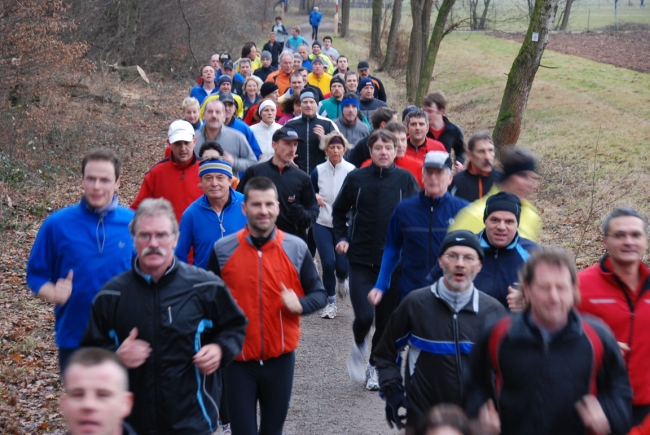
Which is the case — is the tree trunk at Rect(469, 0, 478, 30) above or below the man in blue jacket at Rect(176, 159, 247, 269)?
above

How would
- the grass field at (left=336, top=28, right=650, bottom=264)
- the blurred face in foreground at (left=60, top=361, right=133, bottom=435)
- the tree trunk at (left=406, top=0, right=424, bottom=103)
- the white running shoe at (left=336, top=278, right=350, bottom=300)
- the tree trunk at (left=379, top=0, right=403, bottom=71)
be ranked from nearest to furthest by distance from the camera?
the blurred face in foreground at (left=60, top=361, right=133, bottom=435) < the white running shoe at (left=336, top=278, right=350, bottom=300) < the grass field at (left=336, top=28, right=650, bottom=264) < the tree trunk at (left=406, top=0, right=424, bottom=103) < the tree trunk at (left=379, top=0, right=403, bottom=71)

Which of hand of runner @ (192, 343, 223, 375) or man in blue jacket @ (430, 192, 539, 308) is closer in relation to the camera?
hand of runner @ (192, 343, 223, 375)

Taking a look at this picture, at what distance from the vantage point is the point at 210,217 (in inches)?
260

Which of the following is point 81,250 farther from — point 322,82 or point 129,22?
point 129,22

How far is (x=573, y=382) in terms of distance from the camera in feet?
12.6

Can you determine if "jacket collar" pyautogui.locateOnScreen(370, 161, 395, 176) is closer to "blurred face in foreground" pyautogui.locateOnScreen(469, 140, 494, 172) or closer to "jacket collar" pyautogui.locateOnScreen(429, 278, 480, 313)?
"blurred face in foreground" pyautogui.locateOnScreen(469, 140, 494, 172)

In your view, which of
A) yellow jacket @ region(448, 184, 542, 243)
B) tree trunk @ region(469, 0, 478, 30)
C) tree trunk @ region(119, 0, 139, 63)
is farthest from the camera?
tree trunk @ region(119, 0, 139, 63)

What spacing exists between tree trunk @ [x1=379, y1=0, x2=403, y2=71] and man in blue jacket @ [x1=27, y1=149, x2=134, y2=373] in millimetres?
32356

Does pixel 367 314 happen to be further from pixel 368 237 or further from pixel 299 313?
pixel 299 313

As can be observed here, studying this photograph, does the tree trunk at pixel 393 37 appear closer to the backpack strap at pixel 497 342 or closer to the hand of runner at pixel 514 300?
the hand of runner at pixel 514 300

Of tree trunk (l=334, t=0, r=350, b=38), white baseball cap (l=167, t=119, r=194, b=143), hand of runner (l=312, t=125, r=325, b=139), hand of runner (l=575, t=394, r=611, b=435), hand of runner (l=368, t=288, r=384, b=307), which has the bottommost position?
hand of runner (l=368, t=288, r=384, b=307)

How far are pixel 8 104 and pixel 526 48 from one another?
10.1 m

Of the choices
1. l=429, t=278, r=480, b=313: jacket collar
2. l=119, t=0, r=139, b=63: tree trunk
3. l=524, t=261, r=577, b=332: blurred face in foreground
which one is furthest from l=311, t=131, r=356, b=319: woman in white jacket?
l=119, t=0, r=139, b=63: tree trunk

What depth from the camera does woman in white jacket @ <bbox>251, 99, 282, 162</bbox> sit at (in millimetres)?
11219
